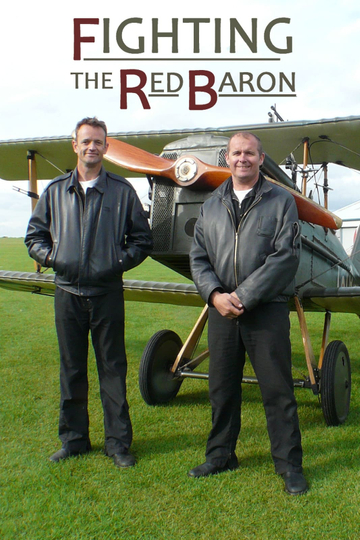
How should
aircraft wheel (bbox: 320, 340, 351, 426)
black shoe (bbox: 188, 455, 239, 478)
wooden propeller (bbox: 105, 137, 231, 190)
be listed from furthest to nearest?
aircraft wheel (bbox: 320, 340, 351, 426)
wooden propeller (bbox: 105, 137, 231, 190)
black shoe (bbox: 188, 455, 239, 478)

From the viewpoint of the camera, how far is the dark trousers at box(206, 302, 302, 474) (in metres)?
2.54

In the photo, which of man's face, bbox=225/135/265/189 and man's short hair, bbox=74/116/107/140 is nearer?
man's face, bbox=225/135/265/189

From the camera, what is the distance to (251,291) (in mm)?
2414

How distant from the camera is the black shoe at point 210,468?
2635 millimetres

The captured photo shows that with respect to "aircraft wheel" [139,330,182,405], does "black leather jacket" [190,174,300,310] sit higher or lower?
higher

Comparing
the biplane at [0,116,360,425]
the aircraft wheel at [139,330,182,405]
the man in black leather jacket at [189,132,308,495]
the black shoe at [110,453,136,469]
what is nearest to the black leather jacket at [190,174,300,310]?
the man in black leather jacket at [189,132,308,495]

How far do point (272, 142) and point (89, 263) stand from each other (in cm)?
417

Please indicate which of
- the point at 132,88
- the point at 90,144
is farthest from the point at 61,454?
the point at 132,88

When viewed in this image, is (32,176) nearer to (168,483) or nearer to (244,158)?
(244,158)

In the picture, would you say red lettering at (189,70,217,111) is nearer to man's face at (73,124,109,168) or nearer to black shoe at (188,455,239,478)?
man's face at (73,124,109,168)

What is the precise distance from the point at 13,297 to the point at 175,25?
28.2ft

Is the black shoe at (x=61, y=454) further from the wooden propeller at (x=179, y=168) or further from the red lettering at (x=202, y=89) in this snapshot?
the red lettering at (x=202, y=89)

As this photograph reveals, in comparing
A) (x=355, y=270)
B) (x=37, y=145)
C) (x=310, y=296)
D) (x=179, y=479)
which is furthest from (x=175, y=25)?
(x=179, y=479)

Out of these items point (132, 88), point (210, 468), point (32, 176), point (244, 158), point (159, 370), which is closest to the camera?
point (244, 158)
